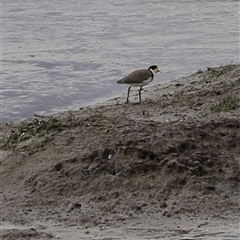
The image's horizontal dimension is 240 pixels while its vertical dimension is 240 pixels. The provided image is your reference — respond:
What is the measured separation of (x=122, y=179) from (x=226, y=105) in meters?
2.66

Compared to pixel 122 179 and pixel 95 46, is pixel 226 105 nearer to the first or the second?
pixel 122 179

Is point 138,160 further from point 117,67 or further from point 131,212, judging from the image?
point 117,67

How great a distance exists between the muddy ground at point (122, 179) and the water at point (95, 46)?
12.1 ft

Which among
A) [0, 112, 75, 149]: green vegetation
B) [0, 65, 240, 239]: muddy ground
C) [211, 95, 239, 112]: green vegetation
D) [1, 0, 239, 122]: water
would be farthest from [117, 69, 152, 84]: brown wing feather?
[0, 112, 75, 149]: green vegetation

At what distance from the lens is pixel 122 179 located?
7.89 metres

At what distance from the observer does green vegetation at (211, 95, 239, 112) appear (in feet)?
32.8

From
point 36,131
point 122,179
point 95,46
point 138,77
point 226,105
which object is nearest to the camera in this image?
point 122,179

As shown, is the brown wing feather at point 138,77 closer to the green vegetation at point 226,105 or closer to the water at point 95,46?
the green vegetation at point 226,105

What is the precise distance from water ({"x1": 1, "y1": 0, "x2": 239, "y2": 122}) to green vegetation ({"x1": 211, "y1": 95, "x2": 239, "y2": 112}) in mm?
3308

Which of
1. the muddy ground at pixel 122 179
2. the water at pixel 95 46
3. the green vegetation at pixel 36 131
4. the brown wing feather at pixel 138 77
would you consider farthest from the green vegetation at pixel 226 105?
the water at pixel 95 46

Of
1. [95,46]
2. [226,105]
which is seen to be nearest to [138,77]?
[226,105]

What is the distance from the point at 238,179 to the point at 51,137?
2281 mm

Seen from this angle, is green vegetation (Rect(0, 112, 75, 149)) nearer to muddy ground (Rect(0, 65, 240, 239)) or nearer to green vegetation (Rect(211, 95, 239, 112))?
muddy ground (Rect(0, 65, 240, 239))

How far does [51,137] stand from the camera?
9.09 meters
